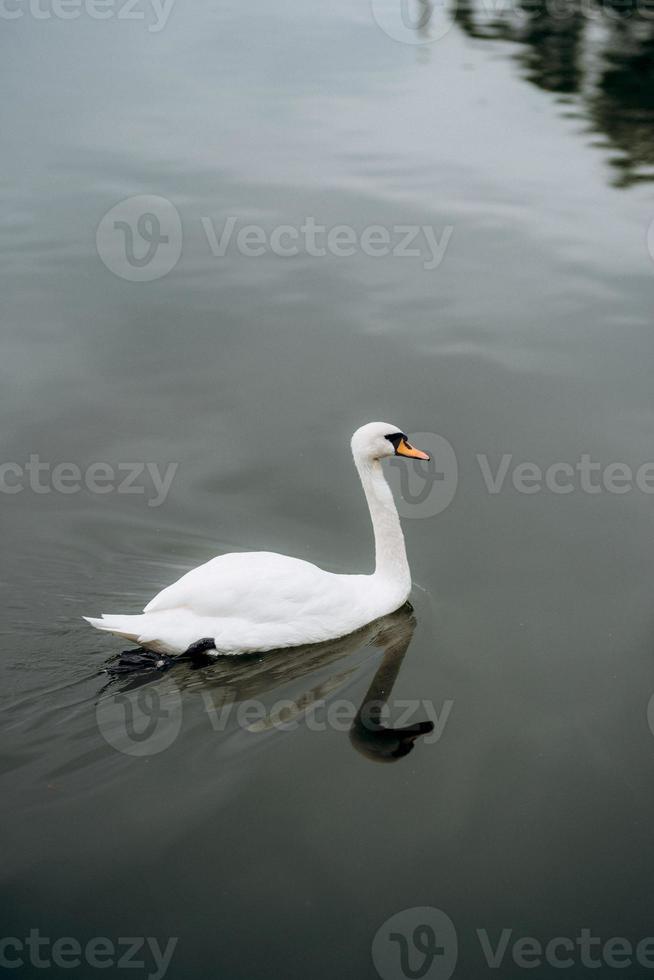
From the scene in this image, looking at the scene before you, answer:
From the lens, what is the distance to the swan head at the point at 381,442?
786 cm

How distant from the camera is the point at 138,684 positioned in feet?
22.8

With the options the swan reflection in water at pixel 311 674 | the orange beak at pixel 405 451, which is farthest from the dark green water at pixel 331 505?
the orange beak at pixel 405 451

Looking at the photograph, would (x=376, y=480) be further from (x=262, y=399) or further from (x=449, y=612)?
(x=262, y=399)

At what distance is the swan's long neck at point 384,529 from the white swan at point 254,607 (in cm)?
5

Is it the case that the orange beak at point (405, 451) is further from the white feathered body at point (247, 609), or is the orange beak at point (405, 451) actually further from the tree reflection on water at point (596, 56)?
the tree reflection on water at point (596, 56)

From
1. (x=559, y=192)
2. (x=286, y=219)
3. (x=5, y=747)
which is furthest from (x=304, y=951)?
(x=559, y=192)

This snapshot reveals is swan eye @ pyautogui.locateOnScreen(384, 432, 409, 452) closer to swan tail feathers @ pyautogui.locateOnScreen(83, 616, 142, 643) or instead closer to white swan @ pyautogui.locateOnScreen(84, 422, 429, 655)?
white swan @ pyautogui.locateOnScreen(84, 422, 429, 655)

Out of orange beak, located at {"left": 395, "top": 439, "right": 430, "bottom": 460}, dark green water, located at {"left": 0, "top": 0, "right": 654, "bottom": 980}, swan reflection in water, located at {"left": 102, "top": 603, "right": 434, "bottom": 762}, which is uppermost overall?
orange beak, located at {"left": 395, "top": 439, "right": 430, "bottom": 460}

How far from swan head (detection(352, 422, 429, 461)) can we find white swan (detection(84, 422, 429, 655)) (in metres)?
0.87

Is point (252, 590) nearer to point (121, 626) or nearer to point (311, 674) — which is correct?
point (311, 674)

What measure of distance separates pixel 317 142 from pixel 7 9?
10.4m

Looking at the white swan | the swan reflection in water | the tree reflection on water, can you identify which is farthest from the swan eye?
the tree reflection on water

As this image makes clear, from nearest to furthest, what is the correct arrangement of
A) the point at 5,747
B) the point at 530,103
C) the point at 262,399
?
the point at 5,747 < the point at 262,399 < the point at 530,103

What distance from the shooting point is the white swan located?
7086 mm
